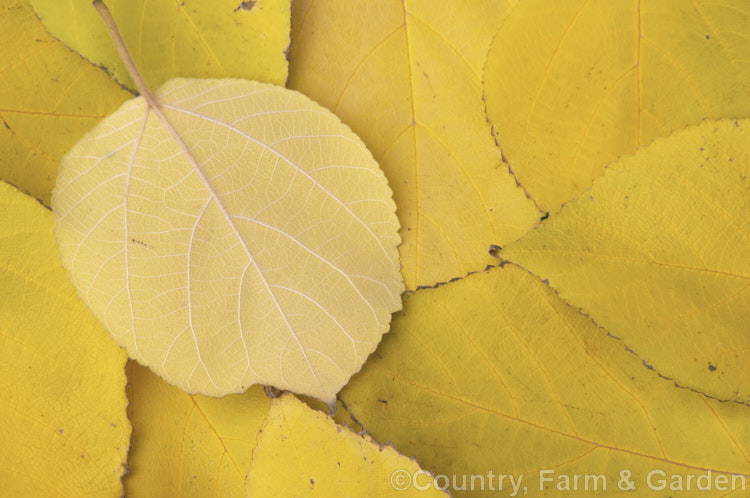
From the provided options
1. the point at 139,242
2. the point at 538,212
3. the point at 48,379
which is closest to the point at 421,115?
the point at 538,212

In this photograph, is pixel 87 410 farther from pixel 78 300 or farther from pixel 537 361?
pixel 537 361

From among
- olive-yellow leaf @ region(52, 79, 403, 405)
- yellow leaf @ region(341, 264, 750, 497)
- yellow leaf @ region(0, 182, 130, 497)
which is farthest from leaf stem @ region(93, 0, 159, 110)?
yellow leaf @ region(341, 264, 750, 497)

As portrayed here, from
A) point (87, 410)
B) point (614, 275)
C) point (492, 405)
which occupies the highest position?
point (614, 275)

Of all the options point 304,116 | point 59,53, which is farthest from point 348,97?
point 59,53

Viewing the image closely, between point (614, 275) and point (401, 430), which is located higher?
point (614, 275)

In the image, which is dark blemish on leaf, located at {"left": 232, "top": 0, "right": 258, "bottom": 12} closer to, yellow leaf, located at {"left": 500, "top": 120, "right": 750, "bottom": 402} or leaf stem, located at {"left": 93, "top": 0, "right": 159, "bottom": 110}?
leaf stem, located at {"left": 93, "top": 0, "right": 159, "bottom": 110}
